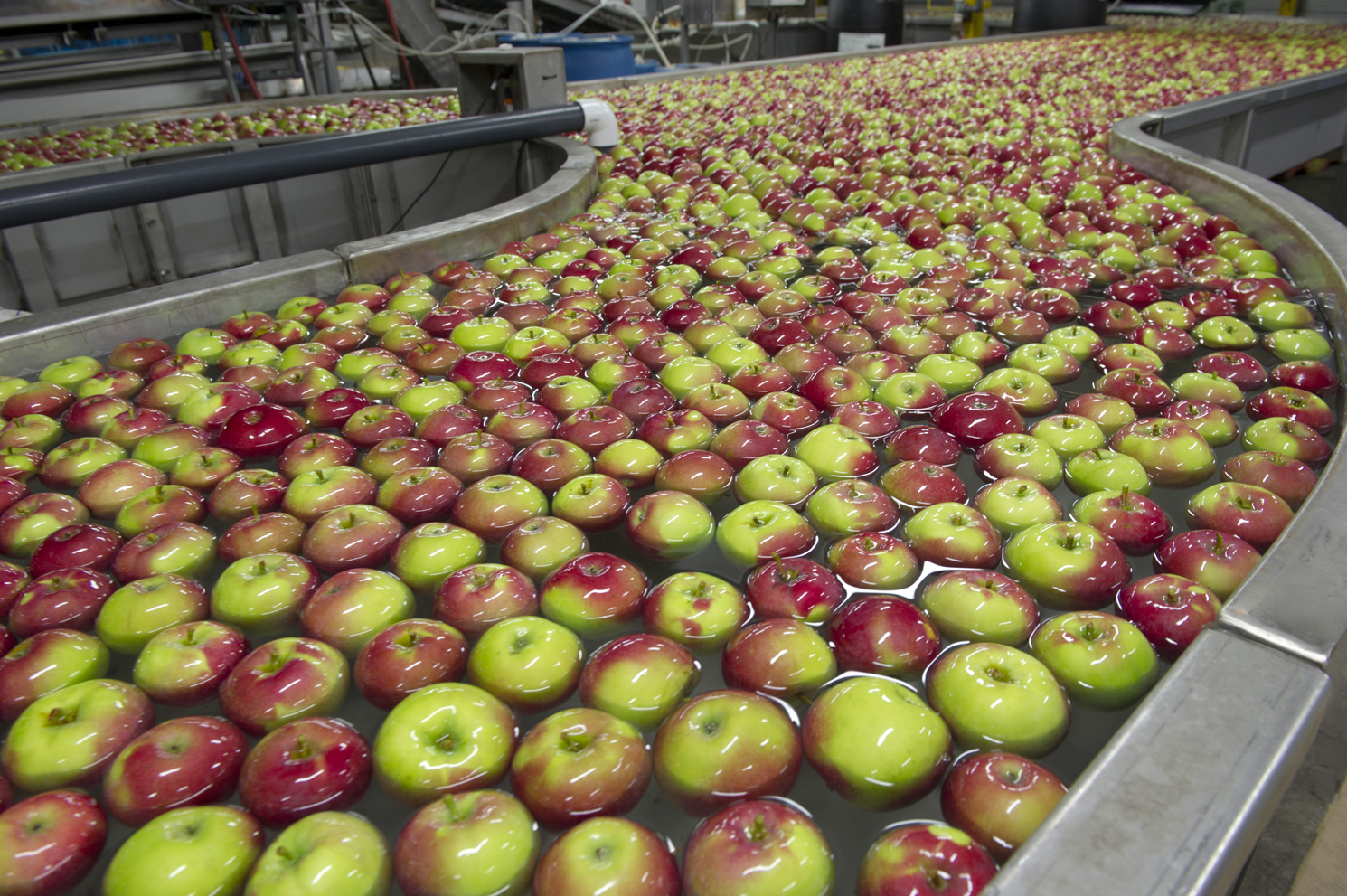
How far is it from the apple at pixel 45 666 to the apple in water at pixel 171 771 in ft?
0.73

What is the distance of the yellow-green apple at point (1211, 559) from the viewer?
129 centimetres

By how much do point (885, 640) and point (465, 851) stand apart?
0.62m

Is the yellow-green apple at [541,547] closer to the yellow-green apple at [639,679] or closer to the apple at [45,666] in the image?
the yellow-green apple at [639,679]

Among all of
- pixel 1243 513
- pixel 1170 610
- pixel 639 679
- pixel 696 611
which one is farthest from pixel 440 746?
pixel 1243 513

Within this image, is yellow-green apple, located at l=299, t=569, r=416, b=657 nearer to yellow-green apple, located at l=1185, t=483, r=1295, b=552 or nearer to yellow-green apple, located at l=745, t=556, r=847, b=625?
yellow-green apple, located at l=745, t=556, r=847, b=625

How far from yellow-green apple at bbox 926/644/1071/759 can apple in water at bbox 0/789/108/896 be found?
3.43 feet

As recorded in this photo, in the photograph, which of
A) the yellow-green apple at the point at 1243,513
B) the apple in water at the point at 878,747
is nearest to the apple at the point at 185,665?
the apple in water at the point at 878,747

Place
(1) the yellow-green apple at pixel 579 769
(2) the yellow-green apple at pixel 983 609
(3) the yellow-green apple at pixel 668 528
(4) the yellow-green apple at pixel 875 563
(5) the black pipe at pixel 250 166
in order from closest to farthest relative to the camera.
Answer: (1) the yellow-green apple at pixel 579 769
(2) the yellow-green apple at pixel 983 609
(4) the yellow-green apple at pixel 875 563
(3) the yellow-green apple at pixel 668 528
(5) the black pipe at pixel 250 166

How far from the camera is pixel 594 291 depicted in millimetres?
2660

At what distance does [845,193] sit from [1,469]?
3.27m

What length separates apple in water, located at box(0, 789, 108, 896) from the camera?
906 millimetres

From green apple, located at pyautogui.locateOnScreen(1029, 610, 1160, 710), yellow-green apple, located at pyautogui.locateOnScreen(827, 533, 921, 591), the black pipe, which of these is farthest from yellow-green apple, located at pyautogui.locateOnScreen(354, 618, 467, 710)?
the black pipe

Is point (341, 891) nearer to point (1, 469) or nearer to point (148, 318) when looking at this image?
point (1, 469)

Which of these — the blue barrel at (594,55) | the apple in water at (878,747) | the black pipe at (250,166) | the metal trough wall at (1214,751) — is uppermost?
the blue barrel at (594,55)
